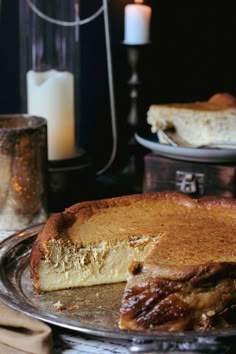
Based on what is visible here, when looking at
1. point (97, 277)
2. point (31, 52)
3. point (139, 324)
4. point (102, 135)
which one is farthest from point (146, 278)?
point (102, 135)

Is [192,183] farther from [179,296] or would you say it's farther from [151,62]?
[179,296]

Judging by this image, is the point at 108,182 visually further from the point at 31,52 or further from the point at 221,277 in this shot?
the point at 221,277

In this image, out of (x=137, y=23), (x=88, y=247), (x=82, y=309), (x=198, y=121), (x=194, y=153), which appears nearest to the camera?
(x=82, y=309)

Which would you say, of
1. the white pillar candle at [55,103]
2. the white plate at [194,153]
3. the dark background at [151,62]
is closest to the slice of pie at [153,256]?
the white plate at [194,153]

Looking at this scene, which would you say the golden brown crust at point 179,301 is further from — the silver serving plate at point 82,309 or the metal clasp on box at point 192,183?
the metal clasp on box at point 192,183

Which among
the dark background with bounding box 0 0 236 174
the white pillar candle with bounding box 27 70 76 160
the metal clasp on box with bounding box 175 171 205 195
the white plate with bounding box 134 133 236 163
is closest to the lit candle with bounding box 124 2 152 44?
the dark background with bounding box 0 0 236 174

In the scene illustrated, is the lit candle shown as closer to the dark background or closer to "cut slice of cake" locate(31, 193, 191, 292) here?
the dark background

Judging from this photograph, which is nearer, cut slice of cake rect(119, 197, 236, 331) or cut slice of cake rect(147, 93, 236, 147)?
cut slice of cake rect(119, 197, 236, 331)

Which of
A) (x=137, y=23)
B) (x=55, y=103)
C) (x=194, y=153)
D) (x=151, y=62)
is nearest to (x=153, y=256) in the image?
(x=194, y=153)
